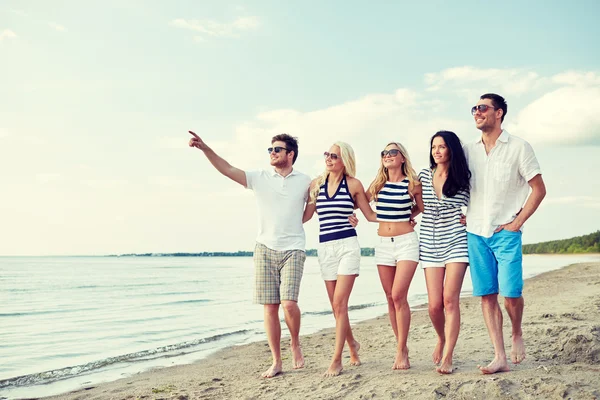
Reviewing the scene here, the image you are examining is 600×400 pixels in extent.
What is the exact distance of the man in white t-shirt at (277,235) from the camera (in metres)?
5.20

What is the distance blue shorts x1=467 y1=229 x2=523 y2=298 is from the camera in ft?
14.2

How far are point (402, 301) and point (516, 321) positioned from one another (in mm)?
1013

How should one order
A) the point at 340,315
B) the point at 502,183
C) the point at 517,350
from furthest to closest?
the point at 340,315
the point at 517,350
the point at 502,183

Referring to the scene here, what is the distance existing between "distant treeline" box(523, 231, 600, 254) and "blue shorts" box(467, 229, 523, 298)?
96350mm

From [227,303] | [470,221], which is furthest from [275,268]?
[227,303]

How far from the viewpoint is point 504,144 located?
176 inches

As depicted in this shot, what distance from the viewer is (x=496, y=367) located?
432cm

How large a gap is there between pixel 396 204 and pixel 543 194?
50.3 inches

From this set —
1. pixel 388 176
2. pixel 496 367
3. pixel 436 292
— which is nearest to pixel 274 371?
pixel 436 292

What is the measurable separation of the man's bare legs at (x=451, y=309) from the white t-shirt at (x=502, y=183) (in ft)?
1.29

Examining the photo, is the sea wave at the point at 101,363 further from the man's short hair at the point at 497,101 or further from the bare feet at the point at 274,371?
the man's short hair at the point at 497,101

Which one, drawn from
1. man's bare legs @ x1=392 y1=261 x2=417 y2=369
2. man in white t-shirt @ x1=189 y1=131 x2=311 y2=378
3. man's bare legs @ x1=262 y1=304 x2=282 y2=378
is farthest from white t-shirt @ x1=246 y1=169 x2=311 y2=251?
man's bare legs @ x1=392 y1=261 x2=417 y2=369

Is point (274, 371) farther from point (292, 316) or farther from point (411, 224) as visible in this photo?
point (411, 224)

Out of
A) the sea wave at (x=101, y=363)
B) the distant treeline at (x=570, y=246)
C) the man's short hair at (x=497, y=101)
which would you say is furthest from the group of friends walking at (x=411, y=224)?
the distant treeline at (x=570, y=246)
